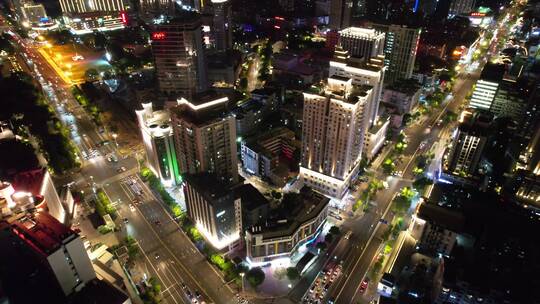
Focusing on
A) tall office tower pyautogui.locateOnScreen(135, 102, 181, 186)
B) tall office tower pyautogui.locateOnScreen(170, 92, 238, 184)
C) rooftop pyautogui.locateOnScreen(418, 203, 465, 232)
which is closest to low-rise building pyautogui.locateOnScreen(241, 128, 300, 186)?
tall office tower pyautogui.locateOnScreen(170, 92, 238, 184)

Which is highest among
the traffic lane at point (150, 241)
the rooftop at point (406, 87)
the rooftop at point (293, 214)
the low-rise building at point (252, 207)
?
the rooftop at point (406, 87)

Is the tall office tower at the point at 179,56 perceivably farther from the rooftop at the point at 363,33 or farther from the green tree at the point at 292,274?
the green tree at the point at 292,274

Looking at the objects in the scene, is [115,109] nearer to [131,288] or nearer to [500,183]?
[131,288]

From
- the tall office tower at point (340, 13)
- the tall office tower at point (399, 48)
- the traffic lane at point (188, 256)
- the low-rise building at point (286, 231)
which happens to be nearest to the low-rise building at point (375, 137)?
the low-rise building at point (286, 231)

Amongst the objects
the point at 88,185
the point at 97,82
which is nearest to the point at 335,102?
the point at 88,185

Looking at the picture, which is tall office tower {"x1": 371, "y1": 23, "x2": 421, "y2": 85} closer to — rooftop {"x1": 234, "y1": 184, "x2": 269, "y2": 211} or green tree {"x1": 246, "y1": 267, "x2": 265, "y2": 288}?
rooftop {"x1": 234, "y1": 184, "x2": 269, "y2": 211}

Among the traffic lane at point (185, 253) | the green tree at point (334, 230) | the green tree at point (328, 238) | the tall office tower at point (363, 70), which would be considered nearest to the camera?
the traffic lane at point (185, 253)

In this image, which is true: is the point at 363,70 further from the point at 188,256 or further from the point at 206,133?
the point at 188,256
